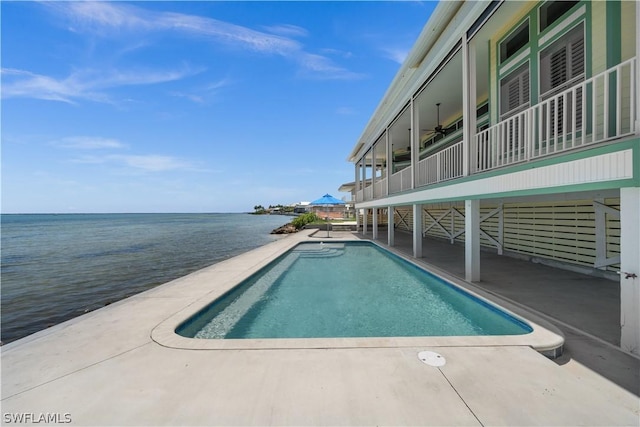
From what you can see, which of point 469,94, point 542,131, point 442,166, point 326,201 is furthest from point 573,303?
point 326,201

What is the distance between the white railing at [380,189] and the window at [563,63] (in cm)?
736

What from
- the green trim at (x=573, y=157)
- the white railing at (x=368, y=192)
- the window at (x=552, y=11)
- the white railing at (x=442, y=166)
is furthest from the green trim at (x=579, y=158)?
the white railing at (x=368, y=192)

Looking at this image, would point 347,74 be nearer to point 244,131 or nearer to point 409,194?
point 409,194

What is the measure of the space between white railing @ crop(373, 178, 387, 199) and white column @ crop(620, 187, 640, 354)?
31.8 ft

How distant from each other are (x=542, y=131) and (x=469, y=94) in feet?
5.37

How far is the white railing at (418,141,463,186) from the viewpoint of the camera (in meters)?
6.67

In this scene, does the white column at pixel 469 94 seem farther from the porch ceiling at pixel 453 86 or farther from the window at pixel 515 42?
the window at pixel 515 42

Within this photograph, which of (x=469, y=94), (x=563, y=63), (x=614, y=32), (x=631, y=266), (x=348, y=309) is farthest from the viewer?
(x=469, y=94)

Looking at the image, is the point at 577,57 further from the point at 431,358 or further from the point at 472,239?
the point at 431,358

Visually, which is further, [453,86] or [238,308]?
[453,86]

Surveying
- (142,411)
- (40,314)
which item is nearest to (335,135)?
(40,314)

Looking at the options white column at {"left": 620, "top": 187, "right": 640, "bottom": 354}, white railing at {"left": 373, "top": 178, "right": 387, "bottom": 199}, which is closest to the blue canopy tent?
white railing at {"left": 373, "top": 178, "right": 387, "bottom": 199}

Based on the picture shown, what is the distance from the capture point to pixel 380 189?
1367 centimetres

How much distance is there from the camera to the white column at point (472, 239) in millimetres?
5781
